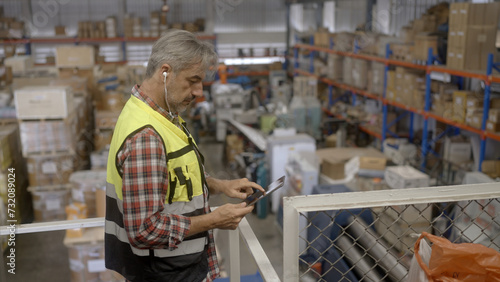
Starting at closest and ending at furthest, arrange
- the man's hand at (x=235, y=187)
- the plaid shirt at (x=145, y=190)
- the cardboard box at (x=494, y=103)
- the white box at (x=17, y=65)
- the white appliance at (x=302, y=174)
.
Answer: the plaid shirt at (x=145, y=190) < the man's hand at (x=235, y=187) < the cardboard box at (x=494, y=103) < the white appliance at (x=302, y=174) < the white box at (x=17, y=65)

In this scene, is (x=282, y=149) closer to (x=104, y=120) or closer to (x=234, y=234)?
(x=104, y=120)

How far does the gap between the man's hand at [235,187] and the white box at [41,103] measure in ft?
14.8

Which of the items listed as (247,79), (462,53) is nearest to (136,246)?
(462,53)

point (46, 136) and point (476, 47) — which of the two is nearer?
point (476, 47)

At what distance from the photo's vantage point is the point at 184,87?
1431 millimetres

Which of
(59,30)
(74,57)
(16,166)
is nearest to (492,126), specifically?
(16,166)

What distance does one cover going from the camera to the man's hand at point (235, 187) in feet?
5.52

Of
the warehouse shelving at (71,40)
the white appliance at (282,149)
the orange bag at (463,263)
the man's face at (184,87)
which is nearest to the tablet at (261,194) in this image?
the man's face at (184,87)

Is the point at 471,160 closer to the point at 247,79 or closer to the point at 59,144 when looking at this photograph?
the point at 59,144

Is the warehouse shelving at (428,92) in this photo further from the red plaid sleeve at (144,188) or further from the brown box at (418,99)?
the red plaid sleeve at (144,188)

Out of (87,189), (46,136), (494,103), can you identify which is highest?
(494,103)

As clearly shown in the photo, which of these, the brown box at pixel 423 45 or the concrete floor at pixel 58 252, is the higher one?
the brown box at pixel 423 45

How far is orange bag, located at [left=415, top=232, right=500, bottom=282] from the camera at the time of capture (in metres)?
1.10

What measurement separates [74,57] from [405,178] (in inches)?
254
